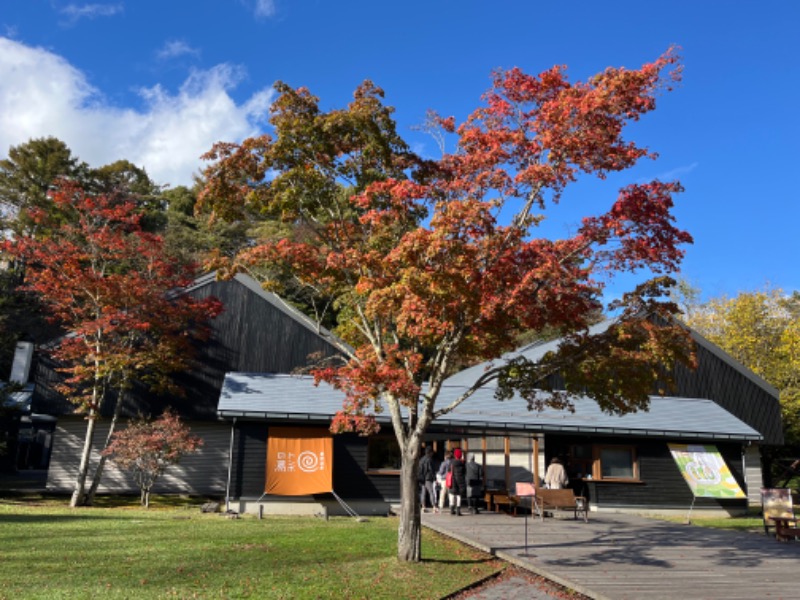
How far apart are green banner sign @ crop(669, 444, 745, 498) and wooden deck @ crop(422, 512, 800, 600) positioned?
4.61 metres

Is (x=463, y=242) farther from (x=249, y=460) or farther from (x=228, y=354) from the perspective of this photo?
(x=228, y=354)

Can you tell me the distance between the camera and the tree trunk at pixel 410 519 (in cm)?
986

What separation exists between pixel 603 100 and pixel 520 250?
8.15 ft

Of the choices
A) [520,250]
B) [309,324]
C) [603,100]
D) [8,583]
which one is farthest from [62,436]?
[603,100]

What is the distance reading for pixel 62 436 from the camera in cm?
2225

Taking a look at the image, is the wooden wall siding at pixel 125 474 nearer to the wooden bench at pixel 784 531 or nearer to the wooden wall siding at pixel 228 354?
the wooden wall siding at pixel 228 354

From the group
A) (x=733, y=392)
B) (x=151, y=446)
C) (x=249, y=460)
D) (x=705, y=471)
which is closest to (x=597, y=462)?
(x=705, y=471)

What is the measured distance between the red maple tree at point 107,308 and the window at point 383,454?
22.8ft

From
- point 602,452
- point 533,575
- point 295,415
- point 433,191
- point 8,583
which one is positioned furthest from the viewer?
point 602,452

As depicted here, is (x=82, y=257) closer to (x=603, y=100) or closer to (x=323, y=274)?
(x=323, y=274)

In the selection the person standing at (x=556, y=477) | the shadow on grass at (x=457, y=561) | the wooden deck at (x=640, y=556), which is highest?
the person standing at (x=556, y=477)

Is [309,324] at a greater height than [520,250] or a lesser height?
greater

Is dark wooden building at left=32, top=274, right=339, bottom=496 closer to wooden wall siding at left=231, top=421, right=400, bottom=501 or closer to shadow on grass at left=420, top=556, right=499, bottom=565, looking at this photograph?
wooden wall siding at left=231, top=421, right=400, bottom=501

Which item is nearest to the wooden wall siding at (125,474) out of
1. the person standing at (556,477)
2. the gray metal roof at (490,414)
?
the gray metal roof at (490,414)
